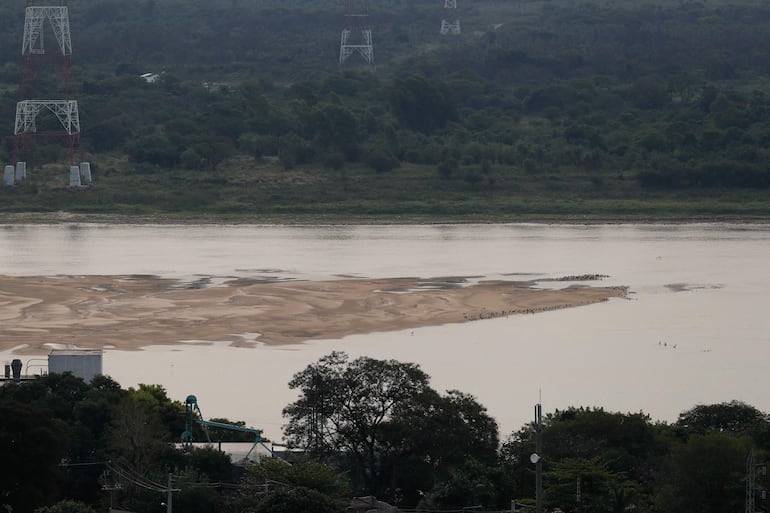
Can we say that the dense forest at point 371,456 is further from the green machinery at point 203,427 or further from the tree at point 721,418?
the green machinery at point 203,427

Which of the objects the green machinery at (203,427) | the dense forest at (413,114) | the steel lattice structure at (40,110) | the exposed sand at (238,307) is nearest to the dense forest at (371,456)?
the green machinery at (203,427)

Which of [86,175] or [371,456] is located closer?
[371,456]

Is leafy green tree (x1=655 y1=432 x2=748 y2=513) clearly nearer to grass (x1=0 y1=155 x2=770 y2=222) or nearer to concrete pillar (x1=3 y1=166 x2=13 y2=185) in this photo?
grass (x1=0 y1=155 x2=770 y2=222)

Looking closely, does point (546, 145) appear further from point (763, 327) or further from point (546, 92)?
point (763, 327)

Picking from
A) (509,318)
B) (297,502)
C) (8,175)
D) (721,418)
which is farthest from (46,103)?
(297,502)

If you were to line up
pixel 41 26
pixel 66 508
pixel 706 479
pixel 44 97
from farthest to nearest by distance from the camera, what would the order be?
1. pixel 44 97
2. pixel 41 26
3. pixel 706 479
4. pixel 66 508

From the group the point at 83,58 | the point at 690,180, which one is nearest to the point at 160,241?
the point at 690,180

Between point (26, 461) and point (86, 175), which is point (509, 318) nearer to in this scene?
point (26, 461)
